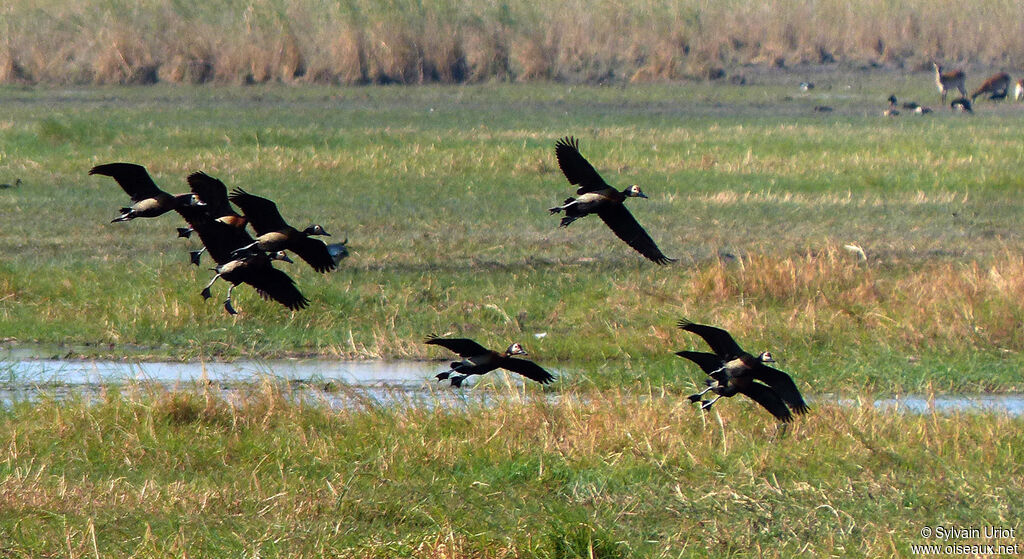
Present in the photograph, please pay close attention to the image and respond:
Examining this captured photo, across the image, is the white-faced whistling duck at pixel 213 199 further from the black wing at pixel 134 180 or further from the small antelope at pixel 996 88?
the small antelope at pixel 996 88

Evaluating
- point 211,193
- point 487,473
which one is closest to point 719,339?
point 487,473

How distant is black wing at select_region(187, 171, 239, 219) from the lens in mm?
5355

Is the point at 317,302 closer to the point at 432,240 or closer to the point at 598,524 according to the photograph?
the point at 432,240

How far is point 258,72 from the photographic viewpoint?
1092 inches

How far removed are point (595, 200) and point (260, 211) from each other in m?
1.67

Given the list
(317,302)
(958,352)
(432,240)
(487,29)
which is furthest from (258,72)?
(958,352)

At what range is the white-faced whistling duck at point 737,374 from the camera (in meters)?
5.70

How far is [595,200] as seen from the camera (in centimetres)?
618

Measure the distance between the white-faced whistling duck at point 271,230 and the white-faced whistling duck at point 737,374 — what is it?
5.33ft

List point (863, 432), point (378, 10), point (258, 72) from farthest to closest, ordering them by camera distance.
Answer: point (378, 10) → point (258, 72) → point (863, 432)

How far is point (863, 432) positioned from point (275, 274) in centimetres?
323

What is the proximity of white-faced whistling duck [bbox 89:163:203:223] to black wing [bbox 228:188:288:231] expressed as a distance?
0.67ft

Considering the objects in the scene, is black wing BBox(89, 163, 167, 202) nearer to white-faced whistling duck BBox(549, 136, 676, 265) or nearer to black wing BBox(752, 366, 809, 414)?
white-faced whistling duck BBox(549, 136, 676, 265)

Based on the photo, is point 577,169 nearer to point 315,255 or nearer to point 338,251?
point 315,255
